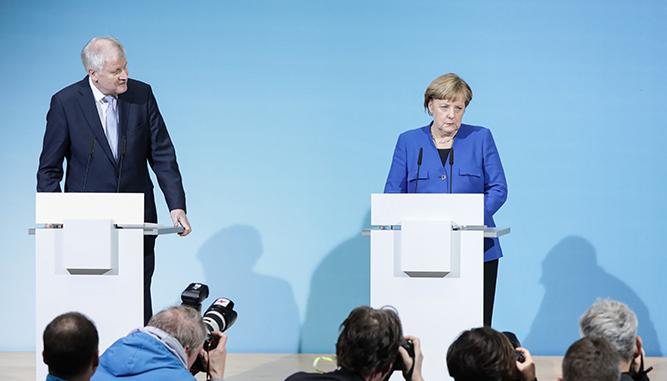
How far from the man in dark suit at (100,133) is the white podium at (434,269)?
2.92 ft

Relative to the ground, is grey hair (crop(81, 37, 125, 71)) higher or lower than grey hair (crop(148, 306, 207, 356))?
higher

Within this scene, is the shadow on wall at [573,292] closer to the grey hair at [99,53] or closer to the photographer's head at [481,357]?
the grey hair at [99,53]

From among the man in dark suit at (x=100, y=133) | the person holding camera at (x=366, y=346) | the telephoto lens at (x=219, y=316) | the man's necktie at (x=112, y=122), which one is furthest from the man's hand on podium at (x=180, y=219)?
the person holding camera at (x=366, y=346)

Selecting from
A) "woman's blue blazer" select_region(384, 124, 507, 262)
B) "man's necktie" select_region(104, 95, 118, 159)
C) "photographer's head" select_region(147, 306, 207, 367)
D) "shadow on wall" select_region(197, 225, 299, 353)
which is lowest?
"shadow on wall" select_region(197, 225, 299, 353)

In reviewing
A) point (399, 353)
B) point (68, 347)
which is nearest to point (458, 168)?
point (399, 353)

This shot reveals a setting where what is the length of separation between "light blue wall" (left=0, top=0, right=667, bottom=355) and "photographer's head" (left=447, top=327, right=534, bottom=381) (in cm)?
322

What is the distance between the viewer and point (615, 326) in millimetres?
2811

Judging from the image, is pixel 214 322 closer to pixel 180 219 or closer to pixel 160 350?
pixel 160 350

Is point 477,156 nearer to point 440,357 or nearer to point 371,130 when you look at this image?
point 440,357

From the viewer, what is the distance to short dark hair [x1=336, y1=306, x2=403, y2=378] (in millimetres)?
2713

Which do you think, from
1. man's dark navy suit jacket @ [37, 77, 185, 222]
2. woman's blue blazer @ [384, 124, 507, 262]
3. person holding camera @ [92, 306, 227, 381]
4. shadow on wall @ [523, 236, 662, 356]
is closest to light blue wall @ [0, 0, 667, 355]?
shadow on wall @ [523, 236, 662, 356]

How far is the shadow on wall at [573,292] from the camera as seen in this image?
5719 millimetres

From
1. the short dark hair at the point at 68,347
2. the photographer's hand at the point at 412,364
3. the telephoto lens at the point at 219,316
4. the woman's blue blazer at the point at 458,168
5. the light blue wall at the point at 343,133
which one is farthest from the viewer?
the light blue wall at the point at 343,133

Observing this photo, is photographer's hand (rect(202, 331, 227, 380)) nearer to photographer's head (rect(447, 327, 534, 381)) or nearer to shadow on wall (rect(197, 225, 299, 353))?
photographer's head (rect(447, 327, 534, 381))
